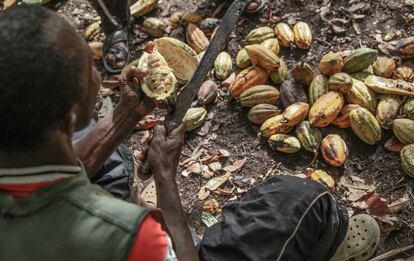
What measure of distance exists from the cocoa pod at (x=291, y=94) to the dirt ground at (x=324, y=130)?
0.86ft

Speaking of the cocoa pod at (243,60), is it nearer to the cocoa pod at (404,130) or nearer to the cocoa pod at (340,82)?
the cocoa pod at (340,82)

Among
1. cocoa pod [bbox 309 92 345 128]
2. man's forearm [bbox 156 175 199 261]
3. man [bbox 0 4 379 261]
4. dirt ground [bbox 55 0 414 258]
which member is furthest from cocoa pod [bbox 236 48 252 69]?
man [bbox 0 4 379 261]

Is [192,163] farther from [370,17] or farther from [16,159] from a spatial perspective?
[16,159]

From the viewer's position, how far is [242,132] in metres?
3.52

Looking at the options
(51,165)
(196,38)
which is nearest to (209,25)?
(196,38)

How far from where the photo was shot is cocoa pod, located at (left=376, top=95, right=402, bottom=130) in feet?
10.6

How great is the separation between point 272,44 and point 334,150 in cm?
93

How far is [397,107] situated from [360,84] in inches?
10.5

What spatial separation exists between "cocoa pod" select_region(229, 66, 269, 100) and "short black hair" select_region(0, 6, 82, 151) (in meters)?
2.19

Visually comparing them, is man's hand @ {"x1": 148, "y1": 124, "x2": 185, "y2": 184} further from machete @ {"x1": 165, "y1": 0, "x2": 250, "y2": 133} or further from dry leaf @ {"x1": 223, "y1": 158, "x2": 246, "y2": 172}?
dry leaf @ {"x1": 223, "y1": 158, "x2": 246, "y2": 172}

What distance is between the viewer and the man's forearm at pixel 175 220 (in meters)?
2.28

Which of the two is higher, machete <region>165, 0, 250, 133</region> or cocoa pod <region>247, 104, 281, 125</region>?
machete <region>165, 0, 250, 133</region>

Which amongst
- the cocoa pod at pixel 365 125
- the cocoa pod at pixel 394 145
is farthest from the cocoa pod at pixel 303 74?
the cocoa pod at pixel 394 145

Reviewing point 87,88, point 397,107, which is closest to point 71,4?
point 397,107
